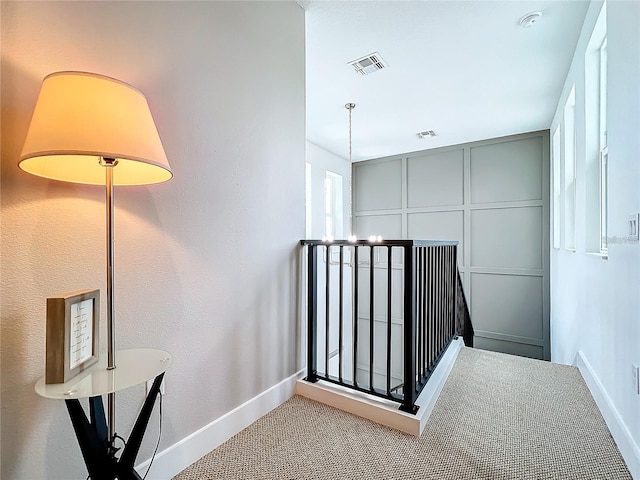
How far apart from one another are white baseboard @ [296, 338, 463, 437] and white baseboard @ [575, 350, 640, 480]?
867mm

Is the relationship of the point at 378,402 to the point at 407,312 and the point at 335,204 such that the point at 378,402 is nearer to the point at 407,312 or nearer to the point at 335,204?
the point at 407,312

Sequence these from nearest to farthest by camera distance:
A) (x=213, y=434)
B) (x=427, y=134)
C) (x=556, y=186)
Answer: (x=213, y=434) < (x=556, y=186) < (x=427, y=134)

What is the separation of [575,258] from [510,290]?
2.20 m

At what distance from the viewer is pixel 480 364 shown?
2.68 m

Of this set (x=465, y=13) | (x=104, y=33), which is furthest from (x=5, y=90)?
(x=465, y=13)

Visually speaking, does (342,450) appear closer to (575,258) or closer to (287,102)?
(287,102)

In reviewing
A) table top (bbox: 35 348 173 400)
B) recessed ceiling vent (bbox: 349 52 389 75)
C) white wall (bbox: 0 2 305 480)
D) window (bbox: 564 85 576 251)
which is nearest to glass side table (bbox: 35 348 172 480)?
table top (bbox: 35 348 173 400)

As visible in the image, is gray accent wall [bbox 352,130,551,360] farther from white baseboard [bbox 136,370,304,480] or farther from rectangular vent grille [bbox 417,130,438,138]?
white baseboard [bbox 136,370,304,480]

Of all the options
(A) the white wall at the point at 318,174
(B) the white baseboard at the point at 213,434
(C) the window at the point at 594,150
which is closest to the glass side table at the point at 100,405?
(B) the white baseboard at the point at 213,434

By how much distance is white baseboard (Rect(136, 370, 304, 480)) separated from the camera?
1.39m

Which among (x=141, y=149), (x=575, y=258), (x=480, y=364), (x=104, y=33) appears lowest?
(x=480, y=364)

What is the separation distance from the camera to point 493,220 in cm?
498

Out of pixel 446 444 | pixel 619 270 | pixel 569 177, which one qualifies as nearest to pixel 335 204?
pixel 569 177

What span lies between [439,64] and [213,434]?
10.7 feet
